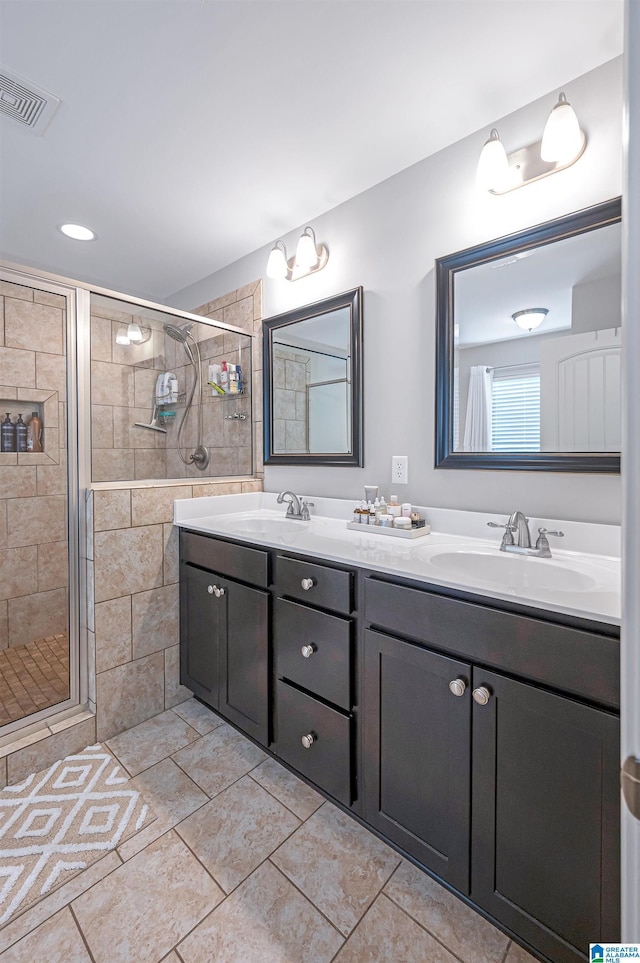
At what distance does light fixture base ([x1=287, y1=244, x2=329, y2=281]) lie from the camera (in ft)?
6.73

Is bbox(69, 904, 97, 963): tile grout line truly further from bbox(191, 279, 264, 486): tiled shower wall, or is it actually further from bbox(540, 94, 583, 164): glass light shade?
bbox(540, 94, 583, 164): glass light shade

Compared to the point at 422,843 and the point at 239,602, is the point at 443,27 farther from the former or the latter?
the point at 422,843

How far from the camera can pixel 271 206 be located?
6.62 ft

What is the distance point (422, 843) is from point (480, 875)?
0.51 ft

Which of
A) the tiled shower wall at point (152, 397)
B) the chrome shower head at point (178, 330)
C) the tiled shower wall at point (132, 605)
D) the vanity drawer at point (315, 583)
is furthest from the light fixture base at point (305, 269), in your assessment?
the vanity drawer at point (315, 583)

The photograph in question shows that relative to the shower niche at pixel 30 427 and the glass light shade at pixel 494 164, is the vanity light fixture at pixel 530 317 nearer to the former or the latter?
the glass light shade at pixel 494 164

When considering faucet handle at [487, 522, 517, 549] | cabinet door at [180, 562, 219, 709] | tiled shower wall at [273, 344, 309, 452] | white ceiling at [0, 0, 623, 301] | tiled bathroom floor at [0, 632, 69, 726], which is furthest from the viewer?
tiled shower wall at [273, 344, 309, 452]

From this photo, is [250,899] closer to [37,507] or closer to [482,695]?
[482,695]

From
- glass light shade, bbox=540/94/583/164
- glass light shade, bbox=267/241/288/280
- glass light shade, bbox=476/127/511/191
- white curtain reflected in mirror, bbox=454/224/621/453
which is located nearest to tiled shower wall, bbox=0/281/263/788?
glass light shade, bbox=267/241/288/280

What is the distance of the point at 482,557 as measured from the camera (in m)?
1.39

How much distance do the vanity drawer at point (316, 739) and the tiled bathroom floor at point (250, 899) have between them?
0.15 meters

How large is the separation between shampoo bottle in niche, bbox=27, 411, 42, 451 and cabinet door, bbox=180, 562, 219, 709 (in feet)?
2.54

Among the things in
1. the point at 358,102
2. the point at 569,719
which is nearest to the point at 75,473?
the point at 358,102

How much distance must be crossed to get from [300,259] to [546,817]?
2.18 m
